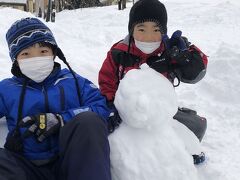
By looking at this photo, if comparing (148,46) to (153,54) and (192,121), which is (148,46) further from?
(192,121)

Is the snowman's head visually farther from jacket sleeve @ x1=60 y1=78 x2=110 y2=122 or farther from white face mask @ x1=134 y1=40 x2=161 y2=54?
white face mask @ x1=134 y1=40 x2=161 y2=54

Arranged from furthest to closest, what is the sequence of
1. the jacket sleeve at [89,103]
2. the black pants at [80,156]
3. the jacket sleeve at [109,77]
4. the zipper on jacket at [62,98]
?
the jacket sleeve at [109,77], the zipper on jacket at [62,98], the jacket sleeve at [89,103], the black pants at [80,156]

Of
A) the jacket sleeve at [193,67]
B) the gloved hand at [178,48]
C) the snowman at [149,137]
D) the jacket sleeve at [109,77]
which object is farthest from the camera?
the jacket sleeve at [109,77]

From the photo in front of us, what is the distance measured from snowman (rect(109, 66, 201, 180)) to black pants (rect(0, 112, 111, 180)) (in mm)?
231

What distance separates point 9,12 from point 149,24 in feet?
21.1

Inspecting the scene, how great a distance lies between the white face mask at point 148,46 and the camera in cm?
333

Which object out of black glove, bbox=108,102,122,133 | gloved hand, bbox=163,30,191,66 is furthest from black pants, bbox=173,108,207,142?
black glove, bbox=108,102,122,133

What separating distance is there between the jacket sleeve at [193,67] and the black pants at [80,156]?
38.4 inches

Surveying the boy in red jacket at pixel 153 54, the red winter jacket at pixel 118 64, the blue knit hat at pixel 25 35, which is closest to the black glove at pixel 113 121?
the boy in red jacket at pixel 153 54

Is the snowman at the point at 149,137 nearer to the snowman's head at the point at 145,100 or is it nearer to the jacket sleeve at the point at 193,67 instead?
the snowman's head at the point at 145,100

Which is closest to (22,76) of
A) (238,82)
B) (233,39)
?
(238,82)

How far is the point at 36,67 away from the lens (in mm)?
2902

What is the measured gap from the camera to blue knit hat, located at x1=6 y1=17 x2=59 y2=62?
2953 mm

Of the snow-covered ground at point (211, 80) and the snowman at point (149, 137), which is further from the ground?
the snowman at point (149, 137)
